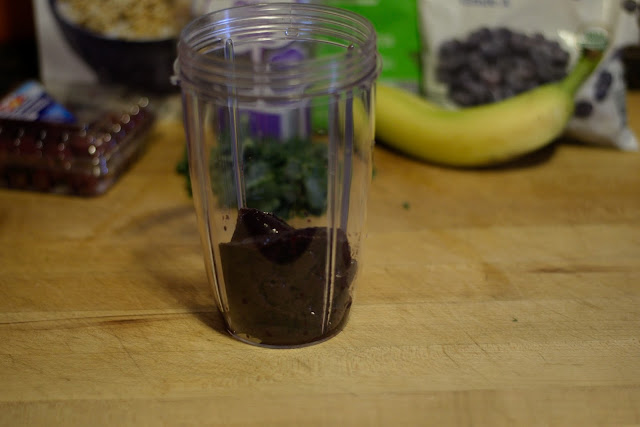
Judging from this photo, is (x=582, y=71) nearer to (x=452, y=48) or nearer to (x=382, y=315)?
(x=452, y=48)

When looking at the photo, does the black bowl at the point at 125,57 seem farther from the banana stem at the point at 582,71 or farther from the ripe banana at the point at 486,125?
the banana stem at the point at 582,71

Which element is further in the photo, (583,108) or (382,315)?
(583,108)

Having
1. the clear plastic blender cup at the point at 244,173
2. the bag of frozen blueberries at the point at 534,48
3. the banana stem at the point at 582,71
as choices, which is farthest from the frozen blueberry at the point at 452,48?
the clear plastic blender cup at the point at 244,173

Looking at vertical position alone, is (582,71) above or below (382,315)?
above

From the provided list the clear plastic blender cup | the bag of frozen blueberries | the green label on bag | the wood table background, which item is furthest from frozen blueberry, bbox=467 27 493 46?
the clear plastic blender cup

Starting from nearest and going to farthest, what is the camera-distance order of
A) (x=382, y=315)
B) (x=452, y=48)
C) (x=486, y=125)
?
(x=382, y=315) < (x=486, y=125) < (x=452, y=48)

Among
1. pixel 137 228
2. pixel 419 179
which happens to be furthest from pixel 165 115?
pixel 419 179

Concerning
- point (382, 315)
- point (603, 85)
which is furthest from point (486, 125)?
point (382, 315)

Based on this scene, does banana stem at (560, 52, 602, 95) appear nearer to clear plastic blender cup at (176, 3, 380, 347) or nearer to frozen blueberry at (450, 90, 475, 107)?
frozen blueberry at (450, 90, 475, 107)
